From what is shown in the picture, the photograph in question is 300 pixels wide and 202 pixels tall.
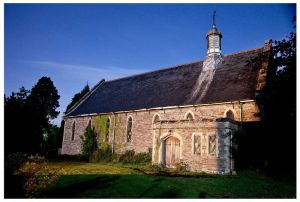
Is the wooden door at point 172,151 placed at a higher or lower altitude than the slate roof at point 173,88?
lower

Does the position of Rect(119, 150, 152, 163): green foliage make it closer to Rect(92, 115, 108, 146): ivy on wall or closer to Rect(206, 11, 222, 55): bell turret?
Rect(92, 115, 108, 146): ivy on wall

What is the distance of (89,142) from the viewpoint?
27.8 meters

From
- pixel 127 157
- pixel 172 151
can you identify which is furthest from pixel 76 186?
pixel 127 157

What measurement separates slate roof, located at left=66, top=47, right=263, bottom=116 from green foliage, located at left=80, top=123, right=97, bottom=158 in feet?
8.62

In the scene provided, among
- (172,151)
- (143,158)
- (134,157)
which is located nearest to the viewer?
(172,151)

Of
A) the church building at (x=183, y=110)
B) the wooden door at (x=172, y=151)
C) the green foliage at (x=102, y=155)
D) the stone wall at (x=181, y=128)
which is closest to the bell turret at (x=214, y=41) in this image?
the church building at (x=183, y=110)

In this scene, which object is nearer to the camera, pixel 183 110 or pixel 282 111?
pixel 282 111

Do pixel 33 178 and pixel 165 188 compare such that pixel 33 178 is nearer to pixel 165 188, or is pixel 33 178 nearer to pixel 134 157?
pixel 165 188

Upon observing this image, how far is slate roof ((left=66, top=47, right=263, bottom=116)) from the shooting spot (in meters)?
20.5

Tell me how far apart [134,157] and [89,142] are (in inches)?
290

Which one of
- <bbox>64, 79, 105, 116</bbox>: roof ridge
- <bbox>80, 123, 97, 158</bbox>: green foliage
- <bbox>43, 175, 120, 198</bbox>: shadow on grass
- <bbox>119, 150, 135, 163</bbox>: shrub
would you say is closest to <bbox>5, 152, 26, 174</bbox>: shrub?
<bbox>43, 175, 120, 198</bbox>: shadow on grass

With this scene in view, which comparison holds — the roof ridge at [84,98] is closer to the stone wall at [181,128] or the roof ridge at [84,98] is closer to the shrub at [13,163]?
the stone wall at [181,128]

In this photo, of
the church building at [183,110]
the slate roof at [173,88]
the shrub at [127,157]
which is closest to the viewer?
the church building at [183,110]

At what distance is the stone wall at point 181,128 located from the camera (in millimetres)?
16098
